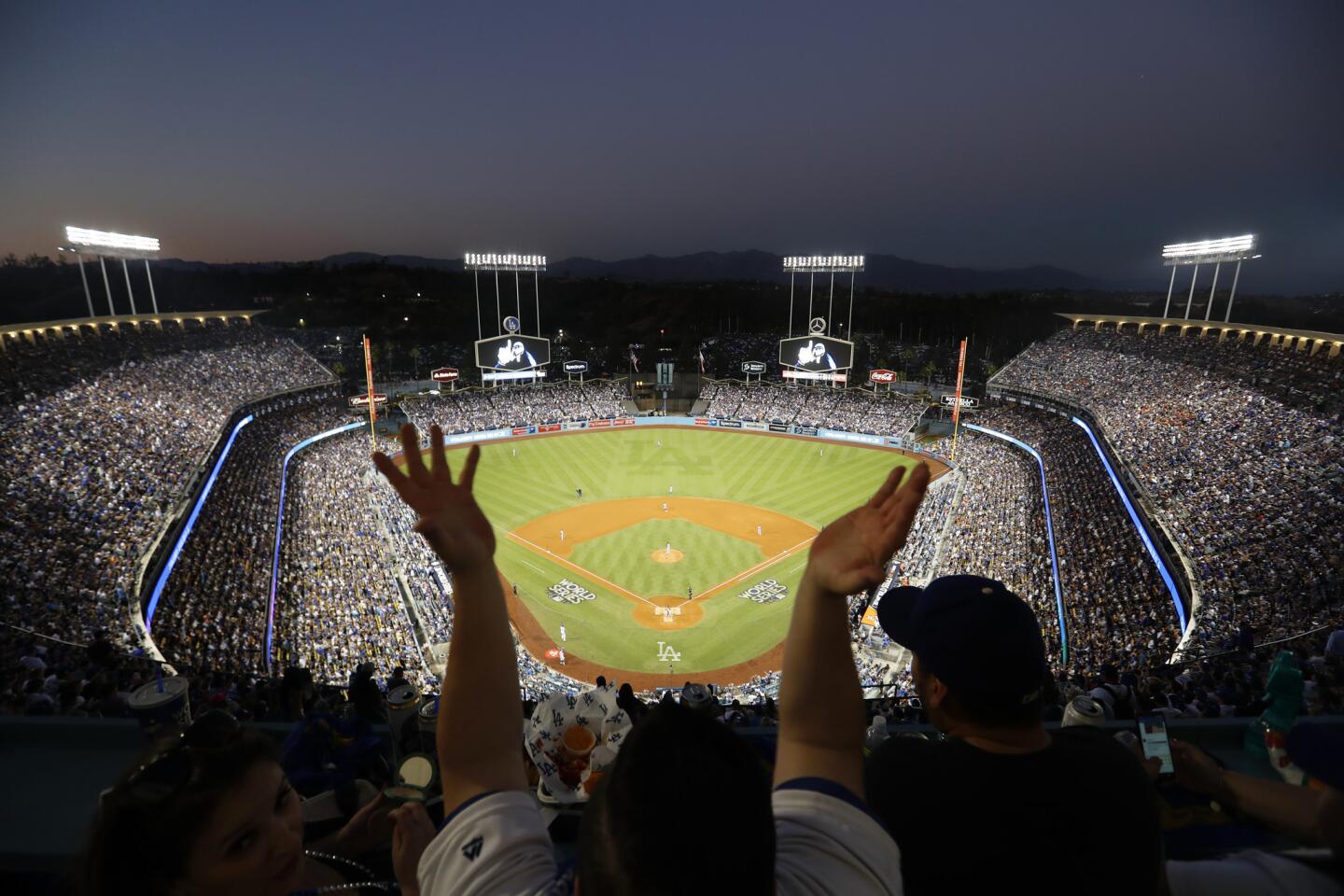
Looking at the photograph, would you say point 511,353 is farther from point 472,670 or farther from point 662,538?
point 472,670

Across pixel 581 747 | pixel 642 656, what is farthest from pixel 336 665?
pixel 581 747

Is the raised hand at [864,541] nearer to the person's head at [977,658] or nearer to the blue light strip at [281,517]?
the person's head at [977,658]

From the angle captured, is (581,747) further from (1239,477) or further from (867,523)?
(1239,477)

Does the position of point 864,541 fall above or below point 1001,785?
above

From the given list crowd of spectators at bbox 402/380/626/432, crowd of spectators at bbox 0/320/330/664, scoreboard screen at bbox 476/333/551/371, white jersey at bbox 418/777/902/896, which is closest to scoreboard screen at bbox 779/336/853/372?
crowd of spectators at bbox 402/380/626/432

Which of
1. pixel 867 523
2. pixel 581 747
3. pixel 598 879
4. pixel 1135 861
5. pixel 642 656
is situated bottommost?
pixel 642 656

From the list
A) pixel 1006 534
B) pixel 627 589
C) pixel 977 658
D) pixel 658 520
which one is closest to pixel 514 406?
pixel 658 520
